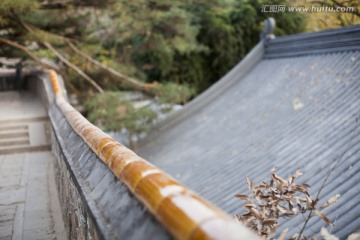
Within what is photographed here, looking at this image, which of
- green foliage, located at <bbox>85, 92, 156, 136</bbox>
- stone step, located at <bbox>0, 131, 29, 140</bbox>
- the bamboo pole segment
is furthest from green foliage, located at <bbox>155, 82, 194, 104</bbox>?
the bamboo pole segment

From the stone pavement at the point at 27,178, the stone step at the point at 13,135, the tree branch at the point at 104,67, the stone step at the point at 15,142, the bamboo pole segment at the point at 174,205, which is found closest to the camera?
the bamboo pole segment at the point at 174,205

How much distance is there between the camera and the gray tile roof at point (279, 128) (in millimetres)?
5316

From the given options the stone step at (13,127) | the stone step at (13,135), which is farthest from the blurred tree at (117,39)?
the stone step at (13,135)

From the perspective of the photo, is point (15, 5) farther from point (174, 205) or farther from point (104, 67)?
point (174, 205)

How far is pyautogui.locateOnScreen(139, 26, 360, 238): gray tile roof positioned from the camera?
5316mm

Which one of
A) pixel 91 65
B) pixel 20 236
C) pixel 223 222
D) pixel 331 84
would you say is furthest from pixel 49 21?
pixel 223 222

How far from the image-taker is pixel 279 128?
23.7ft

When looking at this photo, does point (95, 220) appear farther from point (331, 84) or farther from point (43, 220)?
point (331, 84)

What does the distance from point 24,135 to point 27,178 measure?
2.37 metres

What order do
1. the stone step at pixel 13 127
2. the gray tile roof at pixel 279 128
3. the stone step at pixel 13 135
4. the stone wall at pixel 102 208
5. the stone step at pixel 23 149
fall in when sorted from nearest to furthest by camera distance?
the stone wall at pixel 102 208 < the gray tile roof at pixel 279 128 < the stone step at pixel 23 149 < the stone step at pixel 13 135 < the stone step at pixel 13 127

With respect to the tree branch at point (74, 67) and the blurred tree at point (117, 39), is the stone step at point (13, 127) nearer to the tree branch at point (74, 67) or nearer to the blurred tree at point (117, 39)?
the blurred tree at point (117, 39)

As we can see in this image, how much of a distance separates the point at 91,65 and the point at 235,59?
7.88 m

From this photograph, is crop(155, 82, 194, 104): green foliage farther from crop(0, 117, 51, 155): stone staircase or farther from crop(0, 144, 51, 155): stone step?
crop(0, 144, 51, 155): stone step

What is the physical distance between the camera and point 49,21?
407 inches
